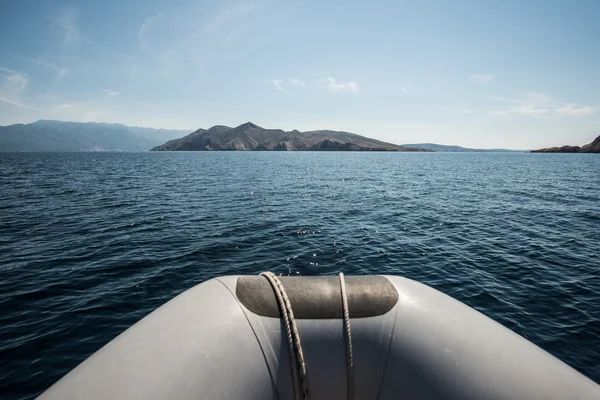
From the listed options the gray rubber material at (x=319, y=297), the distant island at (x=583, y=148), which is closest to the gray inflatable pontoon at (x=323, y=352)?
the gray rubber material at (x=319, y=297)

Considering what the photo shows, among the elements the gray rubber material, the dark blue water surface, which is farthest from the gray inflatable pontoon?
the dark blue water surface

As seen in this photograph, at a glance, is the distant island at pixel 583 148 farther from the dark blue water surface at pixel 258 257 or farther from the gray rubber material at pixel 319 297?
the gray rubber material at pixel 319 297

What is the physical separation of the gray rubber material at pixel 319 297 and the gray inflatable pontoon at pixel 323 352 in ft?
0.04

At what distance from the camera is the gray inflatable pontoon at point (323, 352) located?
2.27m

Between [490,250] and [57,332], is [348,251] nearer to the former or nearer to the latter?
[490,250]

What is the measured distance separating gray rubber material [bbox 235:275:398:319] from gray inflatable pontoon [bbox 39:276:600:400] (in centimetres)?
1

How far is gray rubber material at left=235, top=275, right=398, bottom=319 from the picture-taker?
9.66 feet

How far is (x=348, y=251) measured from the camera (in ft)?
37.1

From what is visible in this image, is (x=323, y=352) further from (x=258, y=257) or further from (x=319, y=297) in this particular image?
(x=258, y=257)

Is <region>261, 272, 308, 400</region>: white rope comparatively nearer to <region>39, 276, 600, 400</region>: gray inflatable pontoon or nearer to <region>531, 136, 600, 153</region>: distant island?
<region>39, 276, 600, 400</region>: gray inflatable pontoon

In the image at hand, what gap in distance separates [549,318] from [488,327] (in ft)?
20.6

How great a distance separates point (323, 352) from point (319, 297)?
0.54m

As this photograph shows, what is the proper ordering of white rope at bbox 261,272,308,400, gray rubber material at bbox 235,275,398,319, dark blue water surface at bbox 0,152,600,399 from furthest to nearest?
1. dark blue water surface at bbox 0,152,600,399
2. gray rubber material at bbox 235,275,398,319
3. white rope at bbox 261,272,308,400

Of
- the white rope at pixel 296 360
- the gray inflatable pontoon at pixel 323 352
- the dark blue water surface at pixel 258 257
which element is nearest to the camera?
the gray inflatable pontoon at pixel 323 352
